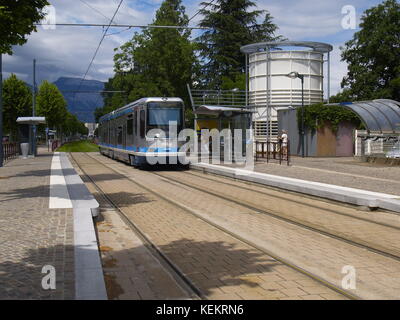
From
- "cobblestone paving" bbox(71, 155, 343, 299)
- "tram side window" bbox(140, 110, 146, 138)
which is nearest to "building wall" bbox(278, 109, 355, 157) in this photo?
"tram side window" bbox(140, 110, 146, 138)

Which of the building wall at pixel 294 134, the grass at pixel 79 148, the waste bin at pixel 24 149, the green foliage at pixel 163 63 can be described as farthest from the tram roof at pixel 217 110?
the grass at pixel 79 148

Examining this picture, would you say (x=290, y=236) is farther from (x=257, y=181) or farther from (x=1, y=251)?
(x=257, y=181)

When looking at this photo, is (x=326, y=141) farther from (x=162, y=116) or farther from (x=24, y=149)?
(x=24, y=149)

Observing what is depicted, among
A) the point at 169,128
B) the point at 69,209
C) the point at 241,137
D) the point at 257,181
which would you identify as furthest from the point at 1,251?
the point at 241,137

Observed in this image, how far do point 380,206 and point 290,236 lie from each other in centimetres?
365

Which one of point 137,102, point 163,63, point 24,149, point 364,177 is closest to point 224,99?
point 163,63

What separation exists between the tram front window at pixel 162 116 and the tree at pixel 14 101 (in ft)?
123

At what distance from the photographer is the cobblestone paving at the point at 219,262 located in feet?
15.9

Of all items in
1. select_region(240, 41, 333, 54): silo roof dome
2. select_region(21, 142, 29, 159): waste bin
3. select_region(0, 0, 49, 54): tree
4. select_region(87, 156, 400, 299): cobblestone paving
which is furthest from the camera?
select_region(240, 41, 333, 54): silo roof dome

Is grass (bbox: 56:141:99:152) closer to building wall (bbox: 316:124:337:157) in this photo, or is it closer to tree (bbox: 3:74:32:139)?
tree (bbox: 3:74:32:139)

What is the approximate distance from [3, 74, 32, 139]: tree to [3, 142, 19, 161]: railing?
20.1 m

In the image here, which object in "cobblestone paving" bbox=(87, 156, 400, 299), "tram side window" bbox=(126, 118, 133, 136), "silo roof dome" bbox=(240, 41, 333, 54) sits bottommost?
"cobblestone paving" bbox=(87, 156, 400, 299)

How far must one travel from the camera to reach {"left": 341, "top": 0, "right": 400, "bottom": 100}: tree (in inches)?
1802

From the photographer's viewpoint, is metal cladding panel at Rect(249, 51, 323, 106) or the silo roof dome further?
metal cladding panel at Rect(249, 51, 323, 106)
